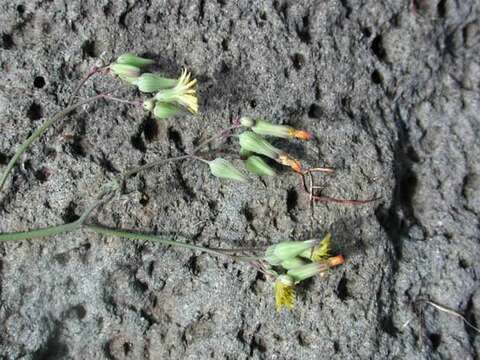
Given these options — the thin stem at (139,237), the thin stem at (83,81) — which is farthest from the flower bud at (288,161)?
the thin stem at (83,81)

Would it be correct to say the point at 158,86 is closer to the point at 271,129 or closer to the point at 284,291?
the point at 271,129

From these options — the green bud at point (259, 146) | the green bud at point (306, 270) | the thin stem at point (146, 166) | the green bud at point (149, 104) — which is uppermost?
the green bud at point (149, 104)

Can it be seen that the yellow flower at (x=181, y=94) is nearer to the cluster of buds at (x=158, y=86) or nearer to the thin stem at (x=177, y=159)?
Answer: the cluster of buds at (x=158, y=86)

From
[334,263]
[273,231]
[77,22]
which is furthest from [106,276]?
[77,22]

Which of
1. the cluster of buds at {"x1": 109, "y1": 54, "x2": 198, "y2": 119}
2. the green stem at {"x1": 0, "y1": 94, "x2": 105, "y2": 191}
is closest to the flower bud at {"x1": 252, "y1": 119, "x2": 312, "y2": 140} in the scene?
the cluster of buds at {"x1": 109, "y1": 54, "x2": 198, "y2": 119}

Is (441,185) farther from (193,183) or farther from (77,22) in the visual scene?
(77,22)

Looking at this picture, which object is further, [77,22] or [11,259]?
[77,22]
